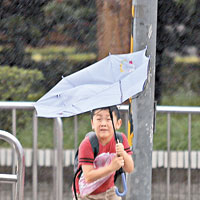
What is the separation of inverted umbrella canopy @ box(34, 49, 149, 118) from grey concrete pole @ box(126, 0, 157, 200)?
315mm

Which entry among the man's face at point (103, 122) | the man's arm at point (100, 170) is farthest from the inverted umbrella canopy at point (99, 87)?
the man's arm at point (100, 170)

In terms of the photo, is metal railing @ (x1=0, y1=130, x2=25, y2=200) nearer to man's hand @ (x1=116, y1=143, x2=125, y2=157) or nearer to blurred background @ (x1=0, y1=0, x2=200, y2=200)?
man's hand @ (x1=116, y1=143, x2=125, y2=157)

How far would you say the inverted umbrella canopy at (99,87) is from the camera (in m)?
3.88

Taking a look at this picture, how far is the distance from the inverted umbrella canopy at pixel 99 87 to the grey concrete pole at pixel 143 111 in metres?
0.32

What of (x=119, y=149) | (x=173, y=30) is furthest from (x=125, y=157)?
(x=173, y=30)

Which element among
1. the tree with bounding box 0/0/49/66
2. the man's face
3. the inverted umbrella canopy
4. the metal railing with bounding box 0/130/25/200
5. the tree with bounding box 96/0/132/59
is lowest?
the metal railing with bounding box 0/130/25/200

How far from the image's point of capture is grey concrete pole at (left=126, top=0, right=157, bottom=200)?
4379 millimetres

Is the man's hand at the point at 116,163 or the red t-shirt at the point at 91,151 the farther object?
the red t-shirt at the point at 91,151

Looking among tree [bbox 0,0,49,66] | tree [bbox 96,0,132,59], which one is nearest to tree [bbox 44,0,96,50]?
tree [bbox 0,0,49,66]

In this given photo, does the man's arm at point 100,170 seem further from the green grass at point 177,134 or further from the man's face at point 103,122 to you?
the green grass at point 177,134

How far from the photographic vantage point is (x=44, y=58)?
12.0 metres

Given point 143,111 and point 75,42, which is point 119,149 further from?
point 75,42

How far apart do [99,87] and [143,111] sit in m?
0.54

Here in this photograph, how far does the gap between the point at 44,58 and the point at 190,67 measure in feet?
8.85
